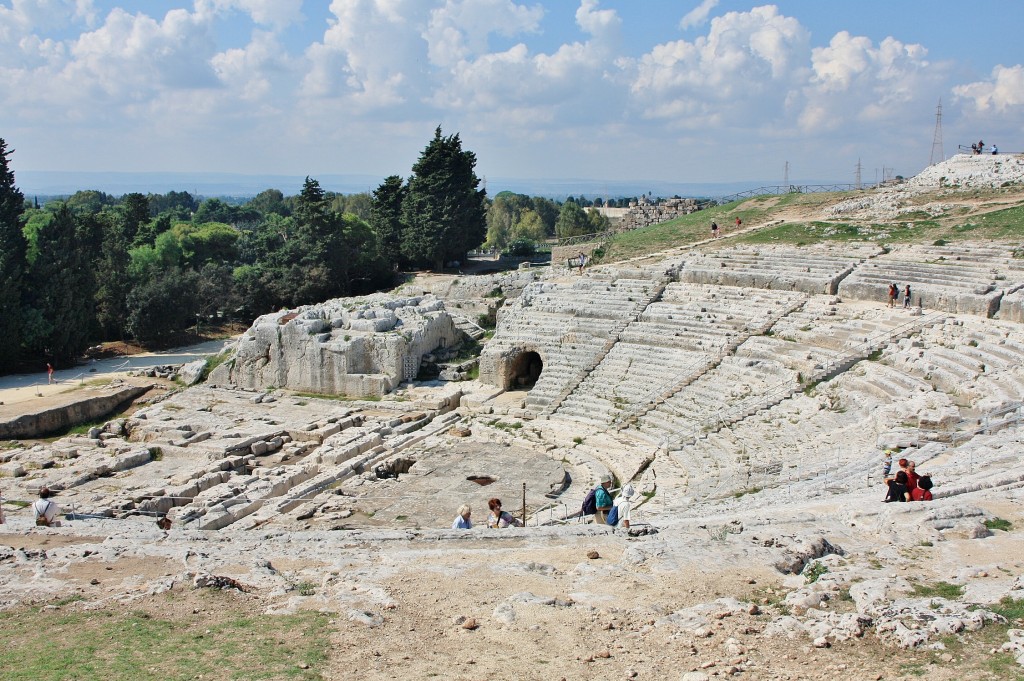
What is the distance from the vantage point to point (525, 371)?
25.4 m

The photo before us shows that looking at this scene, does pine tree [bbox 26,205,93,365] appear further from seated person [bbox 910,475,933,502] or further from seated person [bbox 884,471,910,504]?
seated person [bbox 910,475,933,502]

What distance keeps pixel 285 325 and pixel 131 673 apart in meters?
20.0

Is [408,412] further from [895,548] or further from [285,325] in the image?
[895,548]

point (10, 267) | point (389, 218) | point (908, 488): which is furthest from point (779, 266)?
point (10, 267)

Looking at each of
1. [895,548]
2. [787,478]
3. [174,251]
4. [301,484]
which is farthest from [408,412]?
[174,251]

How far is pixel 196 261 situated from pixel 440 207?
1644 cm

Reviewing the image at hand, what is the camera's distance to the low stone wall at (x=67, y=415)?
73.0ft

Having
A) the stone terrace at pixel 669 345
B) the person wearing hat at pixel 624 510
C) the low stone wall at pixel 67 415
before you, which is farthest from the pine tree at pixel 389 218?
the person wearing hat at pixel 624 510

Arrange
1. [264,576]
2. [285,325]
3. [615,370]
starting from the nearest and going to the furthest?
[264,576], [615,370], [285,325]

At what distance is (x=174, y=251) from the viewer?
45250mm

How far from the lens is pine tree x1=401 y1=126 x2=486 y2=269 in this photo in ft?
133

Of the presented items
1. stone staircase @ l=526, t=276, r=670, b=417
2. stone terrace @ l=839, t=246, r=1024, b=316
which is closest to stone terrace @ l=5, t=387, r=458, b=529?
stone staircase @ l=526, t=276, r=670, b=417

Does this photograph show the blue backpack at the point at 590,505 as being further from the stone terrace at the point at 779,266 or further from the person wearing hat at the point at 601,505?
the stone terrace at the point at 779,266

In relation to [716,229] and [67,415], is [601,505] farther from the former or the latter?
A: [716,229]
